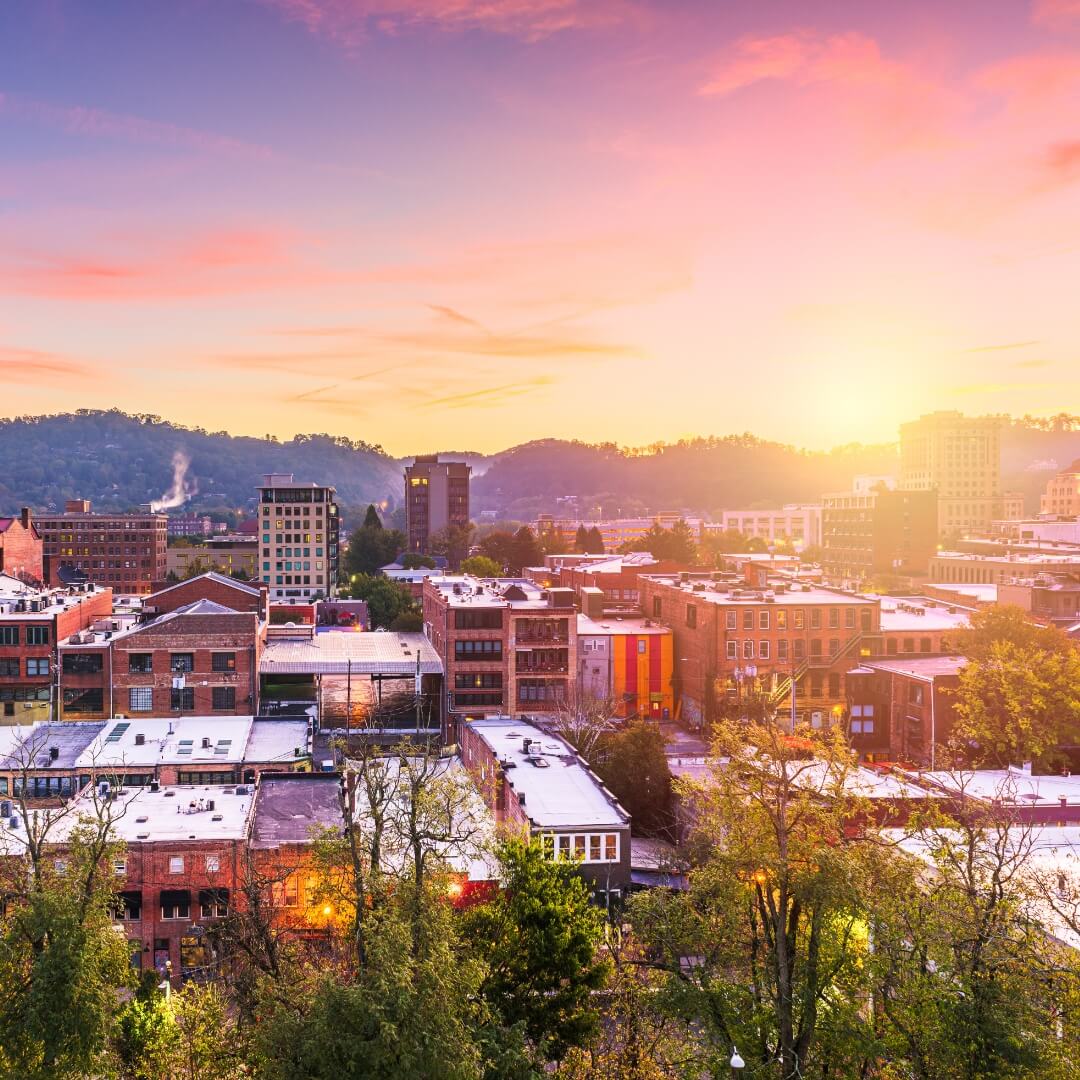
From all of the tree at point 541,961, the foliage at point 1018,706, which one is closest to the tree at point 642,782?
the foliage at point 1018,706

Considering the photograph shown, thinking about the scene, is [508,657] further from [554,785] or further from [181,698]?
[554,785]

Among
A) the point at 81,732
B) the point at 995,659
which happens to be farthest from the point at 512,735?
the point at 995,659

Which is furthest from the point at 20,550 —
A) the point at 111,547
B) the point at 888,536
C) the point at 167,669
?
the point at 888,536

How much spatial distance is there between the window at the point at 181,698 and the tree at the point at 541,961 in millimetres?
35756

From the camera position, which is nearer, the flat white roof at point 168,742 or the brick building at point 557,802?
the brick building at point 557,802

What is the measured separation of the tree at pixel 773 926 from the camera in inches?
786

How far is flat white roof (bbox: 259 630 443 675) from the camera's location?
6078 cm

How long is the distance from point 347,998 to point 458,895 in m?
14.5

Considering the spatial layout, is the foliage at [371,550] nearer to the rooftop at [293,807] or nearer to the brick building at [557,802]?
the brick building at [557,802]

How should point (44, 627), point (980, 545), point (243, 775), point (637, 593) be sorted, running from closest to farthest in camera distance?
point (243, 775) → point (44, 627) → point (637, 593) → point (980, 545)

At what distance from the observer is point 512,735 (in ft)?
160

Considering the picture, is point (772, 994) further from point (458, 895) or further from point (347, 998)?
point (458, 895)

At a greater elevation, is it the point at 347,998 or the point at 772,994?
the point at 347,998

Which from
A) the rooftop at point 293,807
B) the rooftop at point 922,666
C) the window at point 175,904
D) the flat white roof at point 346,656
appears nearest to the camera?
the window at point 175,904
